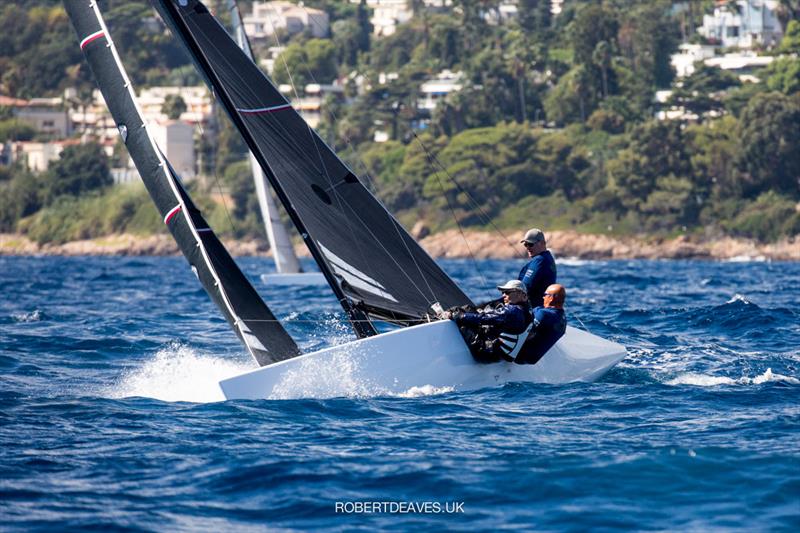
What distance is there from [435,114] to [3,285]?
222ft

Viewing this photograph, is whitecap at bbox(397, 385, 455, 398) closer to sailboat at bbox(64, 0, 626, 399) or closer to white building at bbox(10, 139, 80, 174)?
sailboat at bbox(64, 0, 626, 399)

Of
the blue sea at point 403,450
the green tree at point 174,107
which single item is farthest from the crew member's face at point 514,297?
the green tree at point 174,107

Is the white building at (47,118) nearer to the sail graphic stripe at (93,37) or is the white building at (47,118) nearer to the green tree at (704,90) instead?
the green tree at (704,90)

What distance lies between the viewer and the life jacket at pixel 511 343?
12.1 meters

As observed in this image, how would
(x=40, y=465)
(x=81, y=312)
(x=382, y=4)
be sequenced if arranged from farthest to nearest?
(x=382, y=4) < (x=81, y=312) < (x=40, y=465)

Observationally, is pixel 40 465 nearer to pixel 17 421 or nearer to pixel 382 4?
pixel 17 421

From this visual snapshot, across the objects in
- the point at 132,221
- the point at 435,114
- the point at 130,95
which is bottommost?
the point at 132,221

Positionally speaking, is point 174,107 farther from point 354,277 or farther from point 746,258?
point 354,277

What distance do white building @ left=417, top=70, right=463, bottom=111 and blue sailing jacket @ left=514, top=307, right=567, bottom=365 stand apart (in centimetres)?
9759

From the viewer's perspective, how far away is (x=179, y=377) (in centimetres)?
1334

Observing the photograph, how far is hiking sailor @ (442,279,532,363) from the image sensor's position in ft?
39.2

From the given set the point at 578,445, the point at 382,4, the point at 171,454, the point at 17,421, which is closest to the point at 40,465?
the point at 171,454

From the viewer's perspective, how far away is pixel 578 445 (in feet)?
31.6

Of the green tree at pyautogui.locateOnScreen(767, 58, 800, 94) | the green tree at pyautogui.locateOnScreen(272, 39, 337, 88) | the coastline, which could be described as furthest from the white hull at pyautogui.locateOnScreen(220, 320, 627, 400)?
the green tree at pyautogui.locateOnScreen(272, 39, 337, 88)
